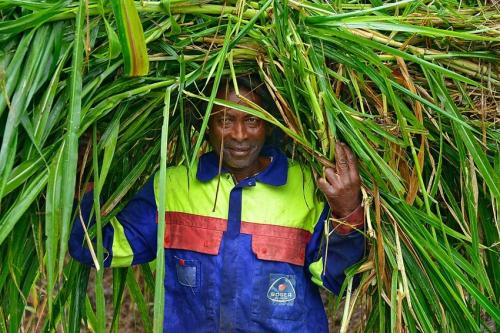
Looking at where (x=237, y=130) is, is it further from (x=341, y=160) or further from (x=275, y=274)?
(x=275, y=274)

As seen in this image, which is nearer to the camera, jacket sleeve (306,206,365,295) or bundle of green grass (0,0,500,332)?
bundle of green grass (0,0,500,332)

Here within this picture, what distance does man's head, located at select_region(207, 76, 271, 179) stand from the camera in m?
1.85

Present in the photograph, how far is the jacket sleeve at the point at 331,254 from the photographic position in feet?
6.04

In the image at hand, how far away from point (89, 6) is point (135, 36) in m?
0.15

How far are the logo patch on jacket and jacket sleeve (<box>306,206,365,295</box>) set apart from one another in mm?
55

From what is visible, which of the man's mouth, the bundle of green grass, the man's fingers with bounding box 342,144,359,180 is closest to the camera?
the bundle of green grass

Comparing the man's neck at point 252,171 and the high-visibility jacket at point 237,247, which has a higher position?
the man's neck at point 252,171

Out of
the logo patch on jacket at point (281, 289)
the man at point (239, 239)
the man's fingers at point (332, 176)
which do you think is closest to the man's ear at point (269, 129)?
the man at point (239, 239)

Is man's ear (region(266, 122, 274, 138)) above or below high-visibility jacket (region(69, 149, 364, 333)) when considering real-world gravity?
above

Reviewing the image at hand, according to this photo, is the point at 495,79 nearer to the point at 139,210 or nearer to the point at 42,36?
the point at 139,210

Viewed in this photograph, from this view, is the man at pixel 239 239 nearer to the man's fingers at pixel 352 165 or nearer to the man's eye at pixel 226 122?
the man's eye at pixel 226 122

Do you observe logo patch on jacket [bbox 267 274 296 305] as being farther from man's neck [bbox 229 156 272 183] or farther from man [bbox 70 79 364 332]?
man's neck [bbox 229 156 272 183]

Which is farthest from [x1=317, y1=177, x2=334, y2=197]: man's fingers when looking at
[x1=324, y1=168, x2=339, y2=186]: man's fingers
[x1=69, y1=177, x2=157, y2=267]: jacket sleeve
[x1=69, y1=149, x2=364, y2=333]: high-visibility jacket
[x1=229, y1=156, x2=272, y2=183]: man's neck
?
[x1=69, y1=177, x2=157, y2=267]: jacket sleeve

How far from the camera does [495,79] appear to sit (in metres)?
1.87
